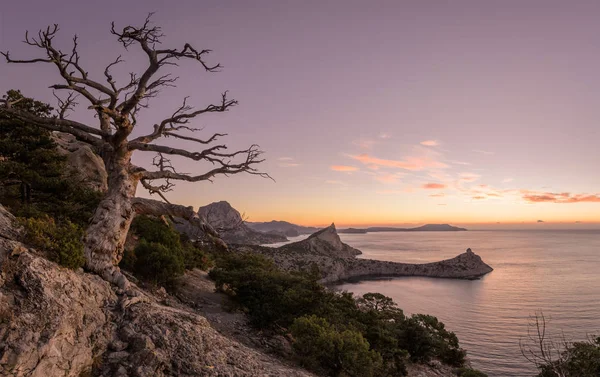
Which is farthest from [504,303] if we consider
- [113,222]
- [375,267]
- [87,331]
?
[87,331]

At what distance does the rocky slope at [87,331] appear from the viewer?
→ 6469 millimetres

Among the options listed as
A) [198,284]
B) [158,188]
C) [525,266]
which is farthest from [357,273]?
[158,188]

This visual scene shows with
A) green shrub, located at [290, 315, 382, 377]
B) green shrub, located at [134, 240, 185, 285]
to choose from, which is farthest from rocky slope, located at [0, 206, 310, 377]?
green shrub, located at [134, 240, 185, 285]

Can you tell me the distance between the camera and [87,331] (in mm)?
7730

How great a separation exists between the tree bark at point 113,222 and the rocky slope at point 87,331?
20.1 inches

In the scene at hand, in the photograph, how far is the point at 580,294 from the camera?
76438mm

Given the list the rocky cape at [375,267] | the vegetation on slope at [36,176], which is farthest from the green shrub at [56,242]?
the rocky cape at [375,267]

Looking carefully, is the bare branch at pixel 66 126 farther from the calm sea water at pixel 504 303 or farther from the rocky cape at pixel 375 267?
the rocky cape at pixel 375 267

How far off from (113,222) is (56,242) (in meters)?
1.95

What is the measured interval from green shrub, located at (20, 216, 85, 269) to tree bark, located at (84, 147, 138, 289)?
2.65 feet

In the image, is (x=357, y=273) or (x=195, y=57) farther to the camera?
A: (x=357, y=273)

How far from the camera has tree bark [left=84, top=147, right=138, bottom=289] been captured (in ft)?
32.6

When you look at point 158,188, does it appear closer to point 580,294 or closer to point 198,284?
point 198,284

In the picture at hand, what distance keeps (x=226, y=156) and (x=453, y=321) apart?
217 feet
